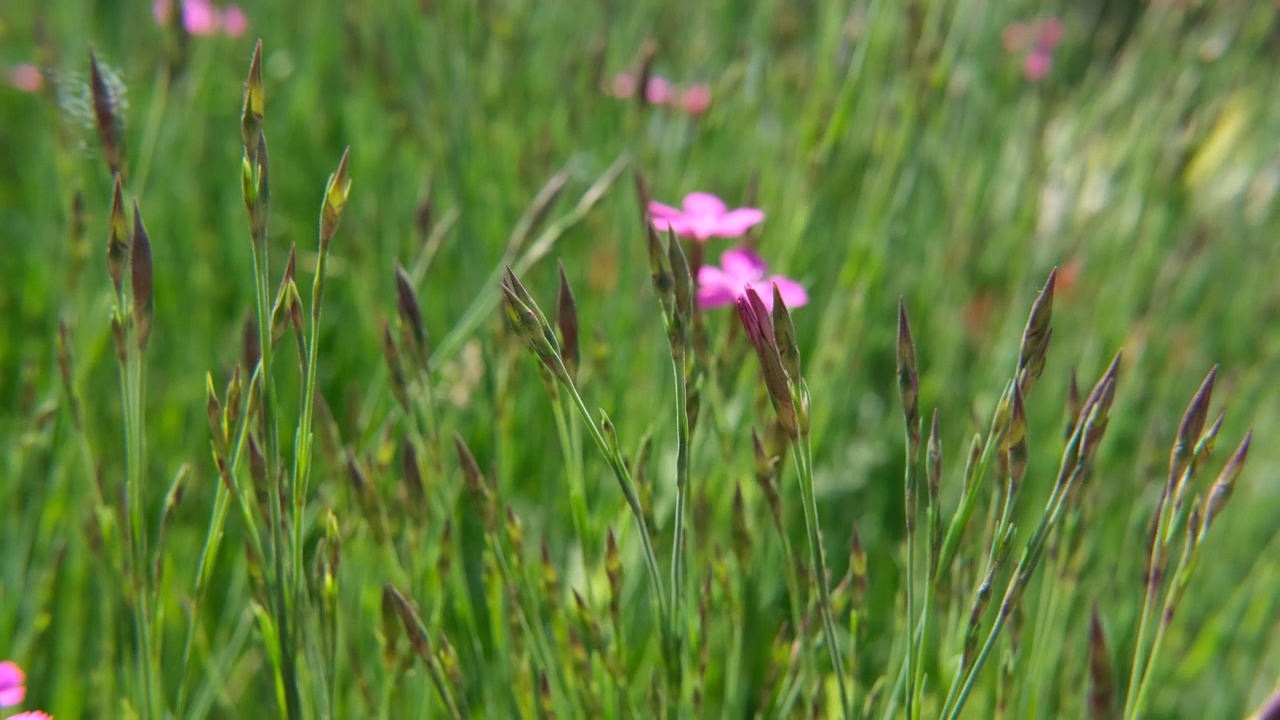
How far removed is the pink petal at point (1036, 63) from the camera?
5.88 feet

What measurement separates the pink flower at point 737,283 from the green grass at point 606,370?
2.6 inches

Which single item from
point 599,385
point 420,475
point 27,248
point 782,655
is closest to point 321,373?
point 27,248

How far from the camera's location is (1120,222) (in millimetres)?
1707

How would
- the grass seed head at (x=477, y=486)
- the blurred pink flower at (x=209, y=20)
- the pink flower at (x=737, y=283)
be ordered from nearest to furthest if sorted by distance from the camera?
the grass seed head at (x=477, y=486)
the pink flower at (x=737, y=283)
the blurred pink flower at (x=209, y=20)

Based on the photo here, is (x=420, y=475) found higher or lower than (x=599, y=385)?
lower

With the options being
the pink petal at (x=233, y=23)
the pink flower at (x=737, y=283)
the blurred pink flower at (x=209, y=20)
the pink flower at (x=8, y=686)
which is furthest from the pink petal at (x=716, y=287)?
the pink petal at (x=233, y=23)

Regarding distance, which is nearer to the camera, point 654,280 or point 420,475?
point 654,280

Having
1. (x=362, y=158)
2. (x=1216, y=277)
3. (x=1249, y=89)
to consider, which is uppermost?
(x=1249, y=89)

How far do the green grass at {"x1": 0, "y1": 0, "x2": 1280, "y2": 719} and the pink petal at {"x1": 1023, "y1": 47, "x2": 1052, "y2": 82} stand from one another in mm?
65

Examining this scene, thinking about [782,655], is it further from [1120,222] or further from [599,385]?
[1120,222]

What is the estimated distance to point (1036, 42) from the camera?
1.87m

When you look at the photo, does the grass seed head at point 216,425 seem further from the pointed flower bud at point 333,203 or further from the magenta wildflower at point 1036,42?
the magenta wildflower at point 1036,42

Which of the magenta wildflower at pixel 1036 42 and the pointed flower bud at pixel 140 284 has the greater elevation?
the magenta wildflower at pixel 1036 42

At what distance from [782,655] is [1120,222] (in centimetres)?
138
